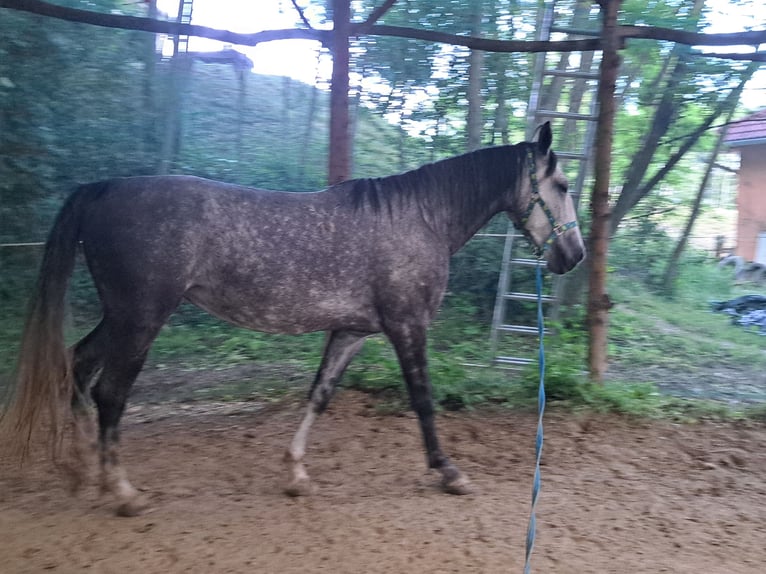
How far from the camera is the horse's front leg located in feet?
13.1

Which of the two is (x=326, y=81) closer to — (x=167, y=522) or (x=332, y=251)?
(x=332, y=251)

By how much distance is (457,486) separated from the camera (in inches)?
158

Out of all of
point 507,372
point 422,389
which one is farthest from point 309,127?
point 422,389

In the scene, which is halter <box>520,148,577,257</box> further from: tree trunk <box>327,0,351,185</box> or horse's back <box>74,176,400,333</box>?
tree trunk <box>327,0,351,185</box>

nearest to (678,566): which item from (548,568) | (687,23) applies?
(548,568)

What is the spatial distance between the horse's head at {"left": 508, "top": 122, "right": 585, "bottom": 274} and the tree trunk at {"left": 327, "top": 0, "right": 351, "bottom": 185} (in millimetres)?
1783

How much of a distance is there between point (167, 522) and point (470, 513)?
1.57 meters

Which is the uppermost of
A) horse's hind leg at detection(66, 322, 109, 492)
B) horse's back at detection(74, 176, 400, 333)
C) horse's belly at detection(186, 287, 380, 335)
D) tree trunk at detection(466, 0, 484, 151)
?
tree trunk at detection(466, 0, 484, 151)

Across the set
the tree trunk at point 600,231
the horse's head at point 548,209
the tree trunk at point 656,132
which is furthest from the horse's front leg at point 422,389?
the tree trunk at point 656,132

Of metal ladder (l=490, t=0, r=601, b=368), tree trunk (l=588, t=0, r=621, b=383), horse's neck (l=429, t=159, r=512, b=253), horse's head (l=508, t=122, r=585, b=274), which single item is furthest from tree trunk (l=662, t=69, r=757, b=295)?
horse's neck (l=429, t=159, r=512, b=253)

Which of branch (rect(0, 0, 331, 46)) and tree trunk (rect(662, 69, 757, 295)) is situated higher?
branch (rect(0, 0, 331, 46))

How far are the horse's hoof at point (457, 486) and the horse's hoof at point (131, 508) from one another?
5.44ft

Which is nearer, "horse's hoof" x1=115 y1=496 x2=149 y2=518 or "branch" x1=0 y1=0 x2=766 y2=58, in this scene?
"horse's hoof" x1=115 y1=496 x2=149 y2=518

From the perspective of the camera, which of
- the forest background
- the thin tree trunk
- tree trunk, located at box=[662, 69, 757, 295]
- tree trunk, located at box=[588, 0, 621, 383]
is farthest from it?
tree trunk, located at box=[662, 69, 757, 295]
